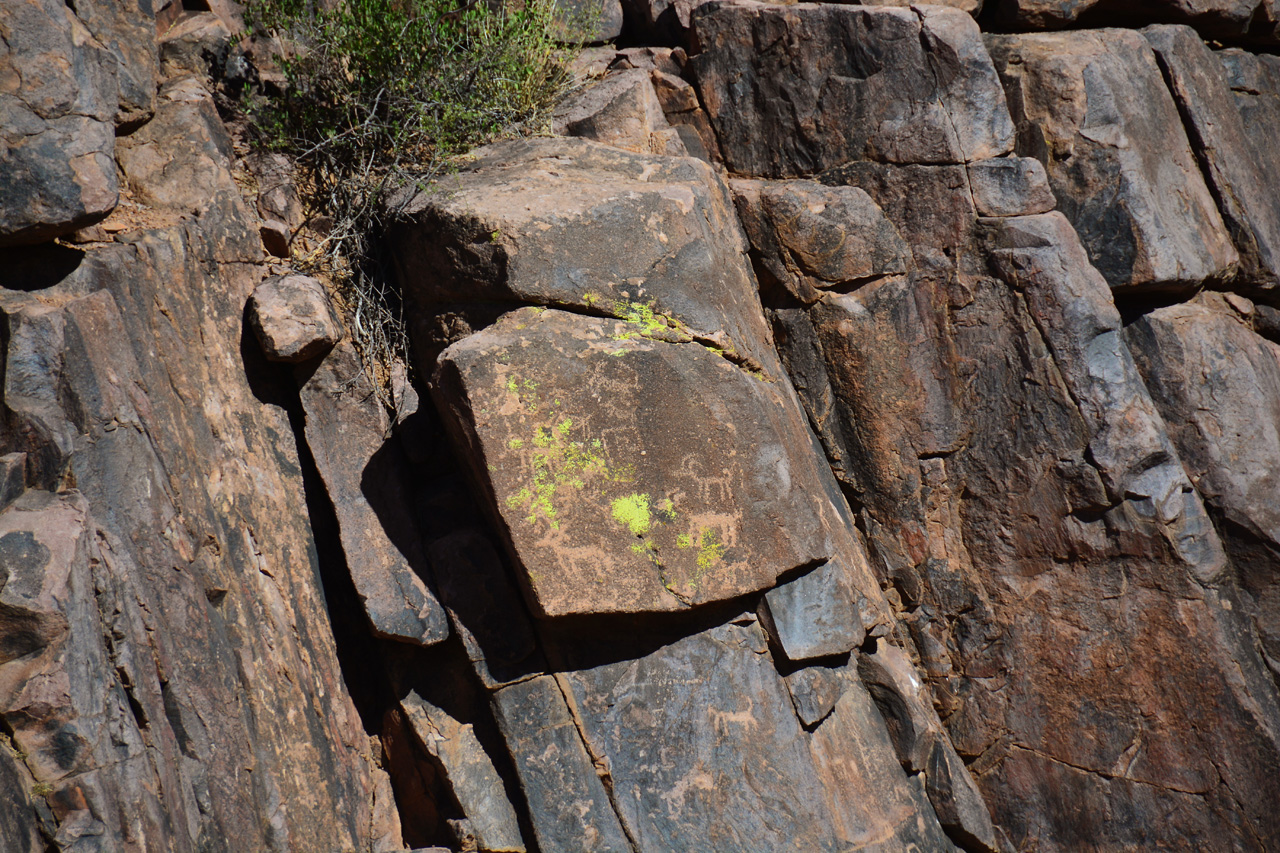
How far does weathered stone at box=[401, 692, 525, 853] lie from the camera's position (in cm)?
367

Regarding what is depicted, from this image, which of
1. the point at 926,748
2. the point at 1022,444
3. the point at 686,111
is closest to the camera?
the point at 926,748

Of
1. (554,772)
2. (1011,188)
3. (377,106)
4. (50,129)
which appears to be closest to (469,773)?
A: (554,772)

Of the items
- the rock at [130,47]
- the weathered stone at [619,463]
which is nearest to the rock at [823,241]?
the weathered stone at [619,463]

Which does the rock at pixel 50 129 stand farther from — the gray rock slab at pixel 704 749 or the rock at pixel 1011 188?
the rock at pixel 1011 188

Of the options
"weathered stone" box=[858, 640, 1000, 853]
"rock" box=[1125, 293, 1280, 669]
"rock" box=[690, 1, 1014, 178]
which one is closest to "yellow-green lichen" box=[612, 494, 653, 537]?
"weathered stone" box=[858, 640, 1000, 853]

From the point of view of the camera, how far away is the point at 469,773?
376 cm

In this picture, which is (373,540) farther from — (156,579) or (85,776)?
(85,776)

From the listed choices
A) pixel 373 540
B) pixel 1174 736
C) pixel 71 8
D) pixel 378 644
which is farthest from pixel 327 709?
pixel 1174 736

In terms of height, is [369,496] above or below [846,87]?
below

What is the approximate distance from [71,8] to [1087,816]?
5.93 metres

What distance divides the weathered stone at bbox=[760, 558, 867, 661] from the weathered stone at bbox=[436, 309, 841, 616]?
17 cm

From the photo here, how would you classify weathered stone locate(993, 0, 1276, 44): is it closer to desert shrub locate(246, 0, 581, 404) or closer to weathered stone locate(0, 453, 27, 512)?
desert shrub locate(246, 0, 581, 404)

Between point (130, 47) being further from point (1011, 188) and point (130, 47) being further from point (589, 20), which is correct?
point (1011, 188)

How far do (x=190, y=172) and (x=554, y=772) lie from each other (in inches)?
122
